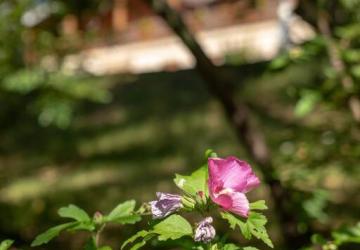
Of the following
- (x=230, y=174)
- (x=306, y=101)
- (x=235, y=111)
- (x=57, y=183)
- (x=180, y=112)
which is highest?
(x=180, y=112)

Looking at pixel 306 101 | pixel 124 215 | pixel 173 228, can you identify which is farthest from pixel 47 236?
pixel 306 101

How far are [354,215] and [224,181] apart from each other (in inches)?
174

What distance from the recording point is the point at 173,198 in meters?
1.24

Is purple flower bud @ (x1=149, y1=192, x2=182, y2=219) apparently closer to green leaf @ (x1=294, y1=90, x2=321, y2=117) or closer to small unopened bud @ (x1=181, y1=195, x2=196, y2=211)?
small unopened bud @ (x1=181, y1=195, x2=196, y2=211)

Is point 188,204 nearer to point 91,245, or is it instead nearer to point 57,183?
point 91,245

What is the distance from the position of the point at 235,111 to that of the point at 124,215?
7.43 feet

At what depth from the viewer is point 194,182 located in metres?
1.29

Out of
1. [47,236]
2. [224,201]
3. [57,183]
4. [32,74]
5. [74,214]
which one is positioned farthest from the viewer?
[57,183]

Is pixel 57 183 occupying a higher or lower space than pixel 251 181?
higher

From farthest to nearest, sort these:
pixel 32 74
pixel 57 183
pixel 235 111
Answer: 1. pixel 57 183
2. pixel 32 74
3. pixel 235 111

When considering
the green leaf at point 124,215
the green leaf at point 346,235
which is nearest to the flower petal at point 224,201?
the green leaf at point 124,215

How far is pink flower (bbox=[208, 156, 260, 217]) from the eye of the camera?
1187mm

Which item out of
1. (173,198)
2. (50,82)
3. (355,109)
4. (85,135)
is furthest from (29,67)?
(85,135)

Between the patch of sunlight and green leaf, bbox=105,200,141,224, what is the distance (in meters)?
6.16
